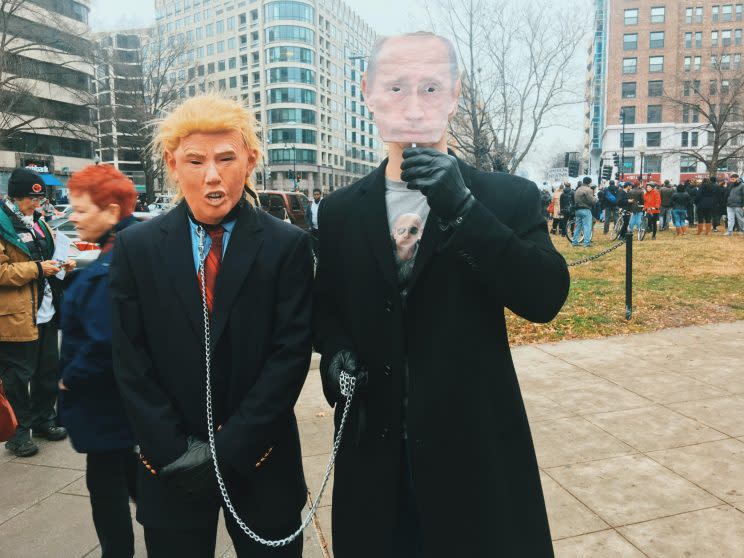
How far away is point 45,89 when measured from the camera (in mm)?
45781

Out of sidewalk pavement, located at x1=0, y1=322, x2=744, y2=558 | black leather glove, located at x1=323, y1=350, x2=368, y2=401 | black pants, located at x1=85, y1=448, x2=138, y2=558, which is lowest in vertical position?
sidewalk pavement, located at x1=0, y1=322, x2=744, y2=558

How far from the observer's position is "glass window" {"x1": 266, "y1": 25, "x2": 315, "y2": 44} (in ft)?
258

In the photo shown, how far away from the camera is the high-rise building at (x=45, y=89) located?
28.0 metres

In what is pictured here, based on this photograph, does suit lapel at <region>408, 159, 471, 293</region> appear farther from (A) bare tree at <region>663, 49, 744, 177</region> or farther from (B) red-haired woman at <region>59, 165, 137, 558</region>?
(A) bare tree at <region>663, 49, 744, 177</region>

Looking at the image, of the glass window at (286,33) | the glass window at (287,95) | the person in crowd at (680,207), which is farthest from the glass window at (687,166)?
the glass window at (286,33)

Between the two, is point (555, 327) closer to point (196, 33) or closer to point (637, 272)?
point (637, 272)

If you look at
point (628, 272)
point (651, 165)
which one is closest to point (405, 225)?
point (628, 272)

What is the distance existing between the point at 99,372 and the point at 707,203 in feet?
70.1

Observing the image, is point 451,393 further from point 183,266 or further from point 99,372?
point 99,372

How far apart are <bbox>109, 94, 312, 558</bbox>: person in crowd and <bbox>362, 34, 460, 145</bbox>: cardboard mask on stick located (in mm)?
533

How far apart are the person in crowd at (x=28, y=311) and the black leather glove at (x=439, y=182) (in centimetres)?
344

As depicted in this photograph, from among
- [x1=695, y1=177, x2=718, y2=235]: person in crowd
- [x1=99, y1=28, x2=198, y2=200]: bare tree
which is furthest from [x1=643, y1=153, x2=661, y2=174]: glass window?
[x1=99, y1=28, x2=198, y2=200]: bare tree

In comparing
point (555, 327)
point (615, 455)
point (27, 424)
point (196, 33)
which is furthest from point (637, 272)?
point (196, 33)

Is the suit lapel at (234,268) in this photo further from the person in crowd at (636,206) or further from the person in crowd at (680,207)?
the person in crowd at (680,207)
